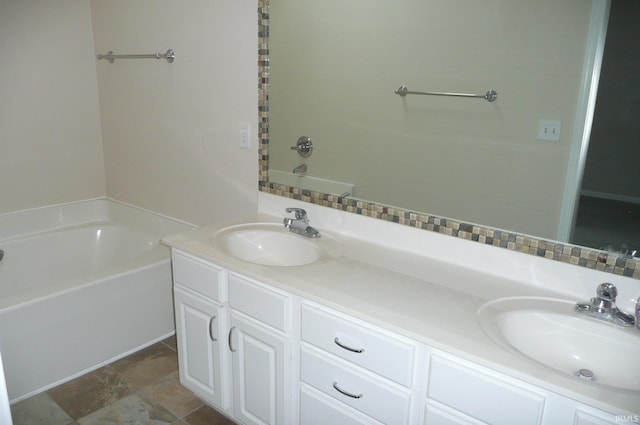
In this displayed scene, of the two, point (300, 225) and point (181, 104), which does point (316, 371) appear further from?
point (181, 104)

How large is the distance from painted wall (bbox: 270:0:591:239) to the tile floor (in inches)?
46.1

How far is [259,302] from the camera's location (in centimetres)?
168

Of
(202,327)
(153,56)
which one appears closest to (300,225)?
(202,327)

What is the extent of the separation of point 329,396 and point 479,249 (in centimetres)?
71

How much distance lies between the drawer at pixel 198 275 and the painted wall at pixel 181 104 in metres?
0.55

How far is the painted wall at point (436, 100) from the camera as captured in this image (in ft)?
4.92

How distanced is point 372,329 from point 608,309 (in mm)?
667

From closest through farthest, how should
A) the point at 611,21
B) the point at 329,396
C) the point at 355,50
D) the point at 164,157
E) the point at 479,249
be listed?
the point at 611,21, the point at 329,396, the point at 479,249, the point at 355,50, the point at 164,157

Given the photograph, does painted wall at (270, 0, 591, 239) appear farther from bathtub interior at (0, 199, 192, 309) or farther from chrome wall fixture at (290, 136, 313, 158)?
bathtub interior at (0, 199, 192, 309)

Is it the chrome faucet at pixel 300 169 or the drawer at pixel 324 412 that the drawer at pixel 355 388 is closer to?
the drawer at pixel 324 412

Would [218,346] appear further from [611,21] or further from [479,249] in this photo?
[611,21]

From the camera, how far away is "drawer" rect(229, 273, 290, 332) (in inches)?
63.4

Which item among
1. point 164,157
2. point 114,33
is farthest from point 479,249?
point 114,33

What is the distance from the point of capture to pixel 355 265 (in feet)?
5.63
